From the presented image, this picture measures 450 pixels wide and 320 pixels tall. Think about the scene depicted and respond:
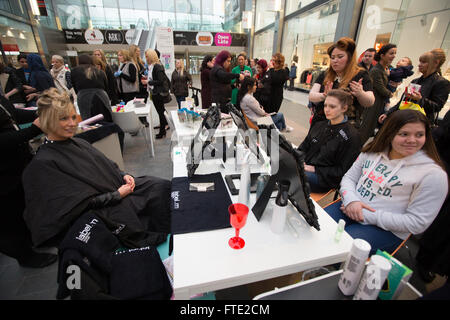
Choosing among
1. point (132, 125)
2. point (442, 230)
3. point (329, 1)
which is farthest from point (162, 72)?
point (329, 1)

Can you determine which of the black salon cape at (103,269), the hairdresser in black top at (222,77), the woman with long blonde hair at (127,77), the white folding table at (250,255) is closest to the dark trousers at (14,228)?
the black salon cape at (103,269)

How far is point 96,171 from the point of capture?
5.00 ft

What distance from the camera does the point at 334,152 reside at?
5.75 ft

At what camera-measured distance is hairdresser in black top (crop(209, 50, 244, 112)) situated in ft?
11.0

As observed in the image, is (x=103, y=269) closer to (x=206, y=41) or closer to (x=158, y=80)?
(x=158, y=80)

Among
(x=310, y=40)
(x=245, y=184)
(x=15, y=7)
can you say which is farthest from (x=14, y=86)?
(x=310, y=40)

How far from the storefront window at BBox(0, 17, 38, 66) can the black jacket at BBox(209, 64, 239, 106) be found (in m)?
7.66

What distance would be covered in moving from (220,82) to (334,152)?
232 centimetres

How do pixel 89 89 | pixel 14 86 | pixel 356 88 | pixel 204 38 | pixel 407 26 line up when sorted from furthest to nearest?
pixel 204 38 → pixel 407 26 → pixel 14 86 → pixel 89 89 → pixel 356 88


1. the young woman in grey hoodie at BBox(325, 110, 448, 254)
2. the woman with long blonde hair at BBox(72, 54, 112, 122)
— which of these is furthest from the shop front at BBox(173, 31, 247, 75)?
the young woman in grey hoodie at BBox(325, 110, 448, 254)

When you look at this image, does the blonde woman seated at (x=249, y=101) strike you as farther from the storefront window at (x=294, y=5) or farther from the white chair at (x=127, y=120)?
the storefront window at (x=294, y=5)

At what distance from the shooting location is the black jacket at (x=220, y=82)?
11.0 feet

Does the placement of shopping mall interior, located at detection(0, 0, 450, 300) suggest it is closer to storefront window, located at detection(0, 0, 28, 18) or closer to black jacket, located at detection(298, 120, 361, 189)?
storefront window, located at detection(0, 0, 28, 18)
